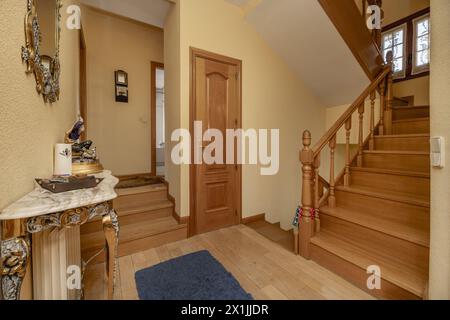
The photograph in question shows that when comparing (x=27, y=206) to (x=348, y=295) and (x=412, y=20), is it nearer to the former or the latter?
(x=348, y=295)

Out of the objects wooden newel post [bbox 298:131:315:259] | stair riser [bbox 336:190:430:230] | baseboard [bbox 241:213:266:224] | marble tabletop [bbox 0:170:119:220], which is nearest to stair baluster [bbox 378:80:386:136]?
stair riser [bbox 336:190:430:230]

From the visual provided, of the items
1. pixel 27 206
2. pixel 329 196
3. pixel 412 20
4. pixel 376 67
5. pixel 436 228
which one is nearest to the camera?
pixel 27 206

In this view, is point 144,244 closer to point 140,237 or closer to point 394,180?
point 140,237

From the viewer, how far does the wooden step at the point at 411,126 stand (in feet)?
7.69

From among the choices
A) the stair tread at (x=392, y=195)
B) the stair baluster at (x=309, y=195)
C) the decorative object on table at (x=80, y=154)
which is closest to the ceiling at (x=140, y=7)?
the decorative object on table at (x=80, y=154)

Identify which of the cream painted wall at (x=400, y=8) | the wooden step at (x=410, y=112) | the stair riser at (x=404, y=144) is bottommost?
the stair riser at (x=404, y=144)

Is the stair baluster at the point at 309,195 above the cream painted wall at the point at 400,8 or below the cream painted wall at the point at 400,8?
below

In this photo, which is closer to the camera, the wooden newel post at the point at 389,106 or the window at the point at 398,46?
the wooden newel post at the point at 389,106

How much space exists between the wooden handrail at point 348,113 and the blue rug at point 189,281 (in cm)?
134

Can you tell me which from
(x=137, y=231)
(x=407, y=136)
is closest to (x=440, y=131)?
(x=407, y=136)

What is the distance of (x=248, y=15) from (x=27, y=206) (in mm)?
2873

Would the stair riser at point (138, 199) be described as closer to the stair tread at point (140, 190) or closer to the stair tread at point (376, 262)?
the stair tread at point (140, 190)
